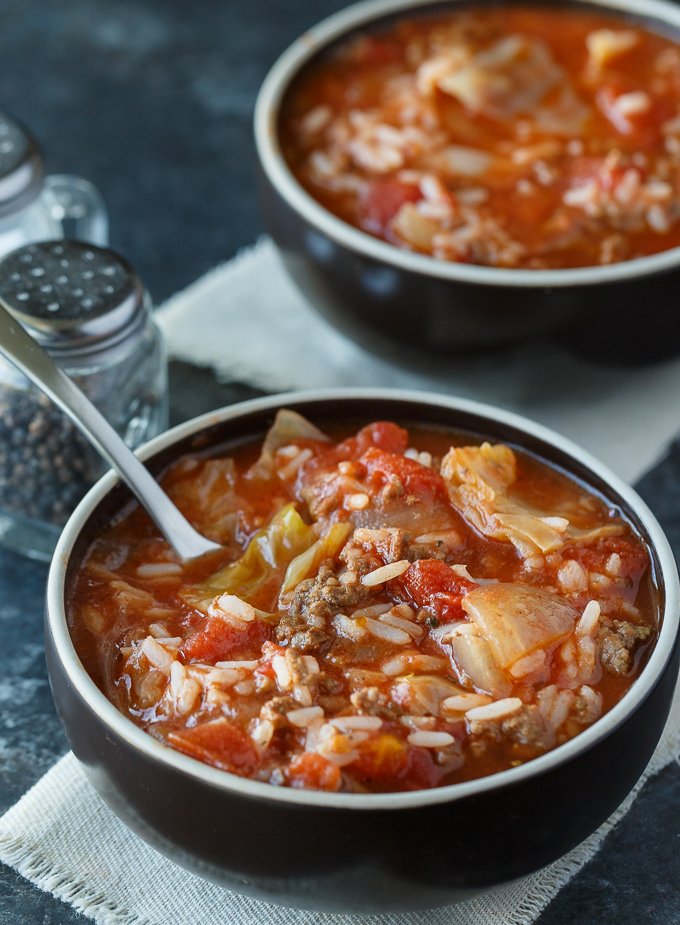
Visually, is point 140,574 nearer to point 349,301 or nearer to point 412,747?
point 412,747

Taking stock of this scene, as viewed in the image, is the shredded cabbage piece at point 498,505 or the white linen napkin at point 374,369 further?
the white linen napkin at point 374,369

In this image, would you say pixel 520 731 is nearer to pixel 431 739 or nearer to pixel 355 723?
pixel 431 739

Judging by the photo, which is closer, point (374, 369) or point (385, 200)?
point (385, 200)

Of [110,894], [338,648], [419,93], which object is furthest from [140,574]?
[419,93]

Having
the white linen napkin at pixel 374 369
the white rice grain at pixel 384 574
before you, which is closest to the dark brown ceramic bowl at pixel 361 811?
the white rice grain at pixel 384 574

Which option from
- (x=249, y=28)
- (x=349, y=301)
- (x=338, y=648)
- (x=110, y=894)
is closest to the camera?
(x=338, y=648)

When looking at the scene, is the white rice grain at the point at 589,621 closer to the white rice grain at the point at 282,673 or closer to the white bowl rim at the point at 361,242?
the white rice grain at the point at 282,673

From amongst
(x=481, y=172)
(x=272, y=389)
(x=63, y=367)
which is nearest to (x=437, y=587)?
(x=63, y=367)
